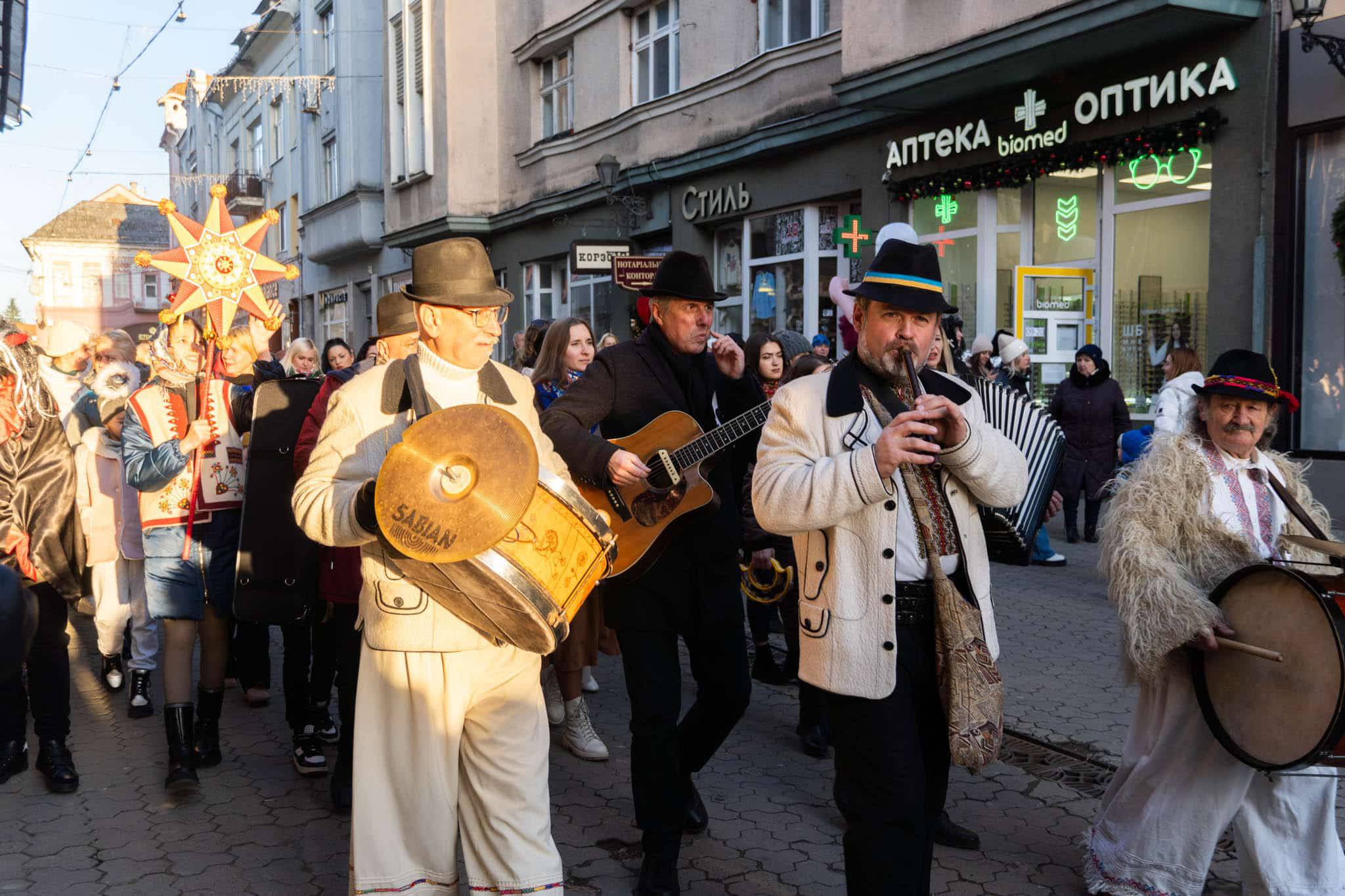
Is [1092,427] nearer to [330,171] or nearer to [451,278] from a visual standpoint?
[451,278]

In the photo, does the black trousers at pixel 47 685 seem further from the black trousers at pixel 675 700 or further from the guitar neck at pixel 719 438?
the guitar neck at pixel 719 438

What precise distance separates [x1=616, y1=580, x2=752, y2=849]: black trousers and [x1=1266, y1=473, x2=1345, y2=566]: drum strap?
70.6 inches

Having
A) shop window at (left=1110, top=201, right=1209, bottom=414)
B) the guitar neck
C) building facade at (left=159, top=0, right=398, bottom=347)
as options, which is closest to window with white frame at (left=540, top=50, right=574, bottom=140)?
building facade at (left=159, top=0, right=398, bottom=347)

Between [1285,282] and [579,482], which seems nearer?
[579,482]

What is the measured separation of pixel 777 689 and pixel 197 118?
55.5m

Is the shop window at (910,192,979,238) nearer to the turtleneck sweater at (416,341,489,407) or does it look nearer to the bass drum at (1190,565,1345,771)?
the bass drum at (1190,565,1345,771)

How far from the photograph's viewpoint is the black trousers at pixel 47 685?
522cm

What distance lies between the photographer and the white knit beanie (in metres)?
11.0

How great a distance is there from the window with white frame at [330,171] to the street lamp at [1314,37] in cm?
2754

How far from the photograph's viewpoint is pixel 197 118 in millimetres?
54750

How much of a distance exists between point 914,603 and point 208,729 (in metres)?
3.70

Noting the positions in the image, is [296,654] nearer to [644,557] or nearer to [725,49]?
[644,557]

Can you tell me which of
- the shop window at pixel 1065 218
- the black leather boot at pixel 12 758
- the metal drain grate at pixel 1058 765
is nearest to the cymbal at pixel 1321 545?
the metal drain grate at pixel 1058 765

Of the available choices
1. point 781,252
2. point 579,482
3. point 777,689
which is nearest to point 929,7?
point 781,252
